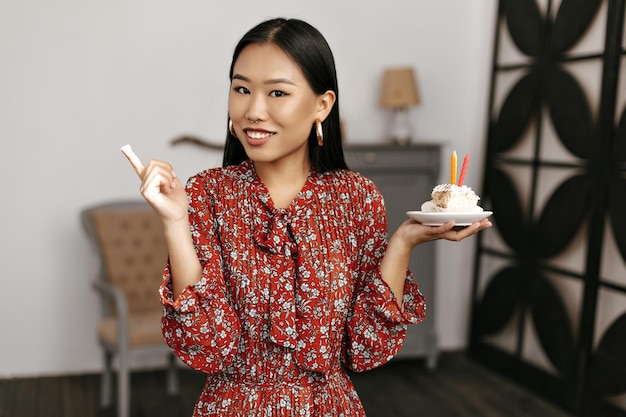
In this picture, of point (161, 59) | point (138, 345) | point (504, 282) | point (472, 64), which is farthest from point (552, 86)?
point (138, 345)

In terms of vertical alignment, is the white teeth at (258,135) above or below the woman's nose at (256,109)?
below

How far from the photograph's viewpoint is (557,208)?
12.3 ft

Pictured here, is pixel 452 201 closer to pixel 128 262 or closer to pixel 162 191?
pixel 162 191

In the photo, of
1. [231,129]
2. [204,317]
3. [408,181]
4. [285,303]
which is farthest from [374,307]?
[408,181]

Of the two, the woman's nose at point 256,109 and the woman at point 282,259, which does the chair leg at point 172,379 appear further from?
the woman's nose at point 256,109

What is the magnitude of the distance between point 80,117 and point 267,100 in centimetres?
304

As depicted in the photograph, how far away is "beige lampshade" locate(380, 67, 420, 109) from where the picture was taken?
4.19 meters

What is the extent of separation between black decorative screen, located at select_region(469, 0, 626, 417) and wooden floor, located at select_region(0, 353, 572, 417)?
177mm

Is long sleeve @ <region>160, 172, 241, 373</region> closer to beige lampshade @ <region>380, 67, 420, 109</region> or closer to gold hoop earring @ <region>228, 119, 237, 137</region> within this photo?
gold hoop earring @ <region>228, 119, 237, 137</region>

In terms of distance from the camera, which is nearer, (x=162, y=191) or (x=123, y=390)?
(x=162, y=191)

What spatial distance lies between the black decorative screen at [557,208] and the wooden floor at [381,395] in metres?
0.18

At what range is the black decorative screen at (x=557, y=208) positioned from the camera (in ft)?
11.0

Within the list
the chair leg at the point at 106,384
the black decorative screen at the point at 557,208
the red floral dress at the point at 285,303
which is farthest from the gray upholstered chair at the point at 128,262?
the red floral dress at the point at 285,303

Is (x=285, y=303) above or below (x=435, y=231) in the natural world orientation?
below
